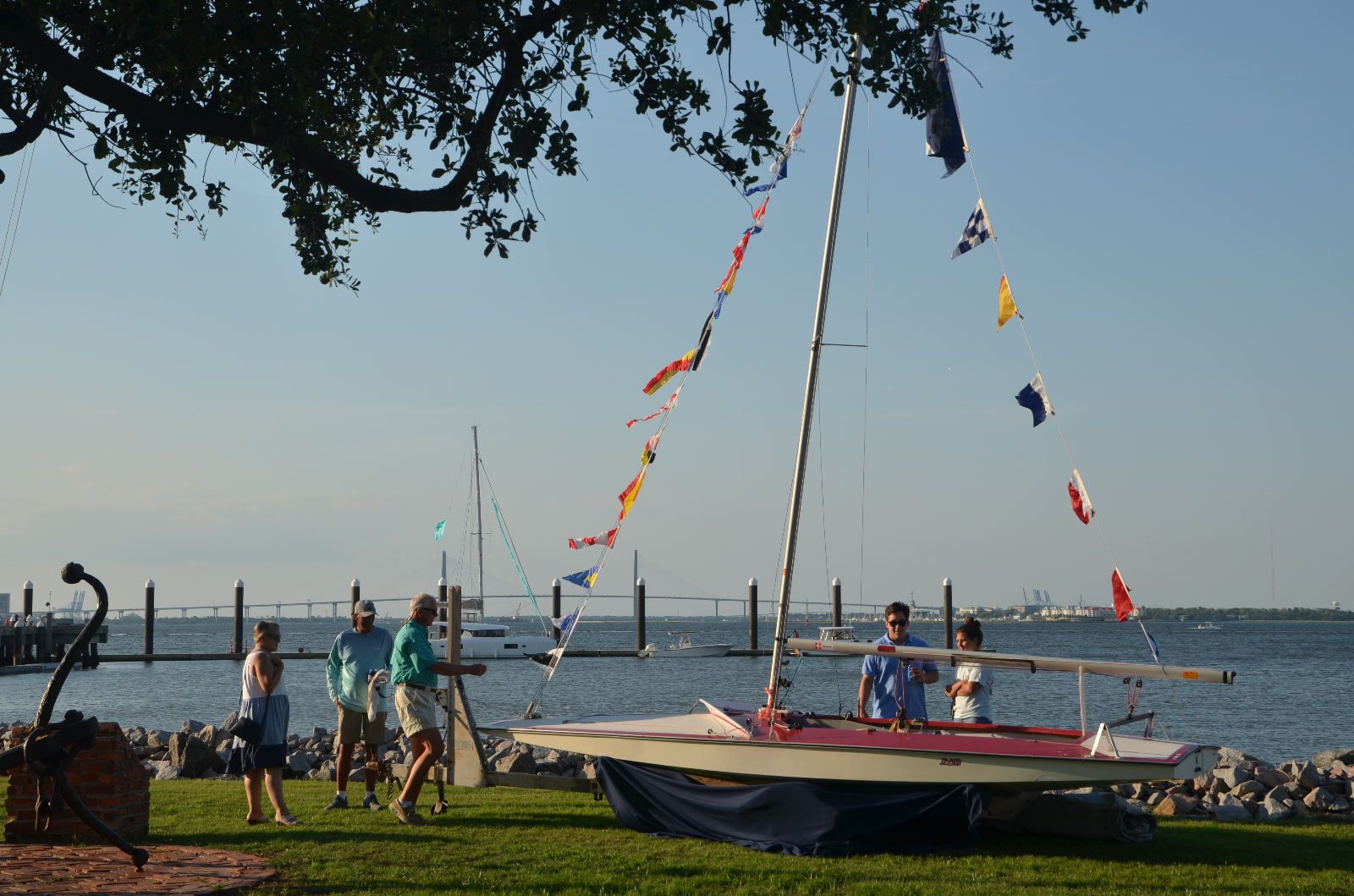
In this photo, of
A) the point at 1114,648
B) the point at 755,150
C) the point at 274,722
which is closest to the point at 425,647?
the point at 274,722

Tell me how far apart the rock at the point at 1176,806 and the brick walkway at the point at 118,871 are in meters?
7.90

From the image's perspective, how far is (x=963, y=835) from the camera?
8.04m

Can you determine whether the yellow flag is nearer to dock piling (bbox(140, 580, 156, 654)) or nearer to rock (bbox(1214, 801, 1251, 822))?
rock (bbox(1214, 801, 1251, 822))

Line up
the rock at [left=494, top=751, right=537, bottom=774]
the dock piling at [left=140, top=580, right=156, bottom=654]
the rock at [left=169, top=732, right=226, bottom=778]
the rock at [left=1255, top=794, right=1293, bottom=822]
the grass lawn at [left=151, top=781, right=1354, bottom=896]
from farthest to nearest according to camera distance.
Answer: the dock piling at [left=140, top=580, right=156, bottom=654] → the rock at [left=169, top=732, right=226, bottom=778] → the rock at [left=494, top=751, right=537, bottom=774] → the rock at [left=1255, top=794, right=1293, bottom=822] → the grass lawn at [left=151, top=781, right=1354, bottom=896]

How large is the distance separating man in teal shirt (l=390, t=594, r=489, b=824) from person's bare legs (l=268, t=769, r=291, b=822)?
778 mm

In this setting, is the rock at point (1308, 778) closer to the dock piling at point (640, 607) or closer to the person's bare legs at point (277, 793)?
the person's bare legs at point (277, 793)

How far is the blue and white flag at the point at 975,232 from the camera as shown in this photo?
10.1 m

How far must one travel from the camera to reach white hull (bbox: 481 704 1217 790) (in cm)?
791

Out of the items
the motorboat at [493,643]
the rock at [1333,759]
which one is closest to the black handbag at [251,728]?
the rock at [1333,759]

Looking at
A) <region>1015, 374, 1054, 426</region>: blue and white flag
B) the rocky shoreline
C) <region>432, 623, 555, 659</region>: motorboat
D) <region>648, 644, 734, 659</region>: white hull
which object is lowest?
<region>648, 644, 734, 659</region>: white hull

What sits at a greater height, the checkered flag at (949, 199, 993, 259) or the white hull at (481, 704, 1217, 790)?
the checkered flag at (949, 199, 993, 259)

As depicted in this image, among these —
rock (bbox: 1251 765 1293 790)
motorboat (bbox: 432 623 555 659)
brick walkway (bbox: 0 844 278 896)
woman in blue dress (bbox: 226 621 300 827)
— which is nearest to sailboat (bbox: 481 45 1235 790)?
woman in blue dress (bbox: 226 621 300 827)

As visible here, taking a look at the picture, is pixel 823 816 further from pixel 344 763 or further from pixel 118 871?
pixel 118 871

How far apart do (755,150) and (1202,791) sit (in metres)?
8.73
